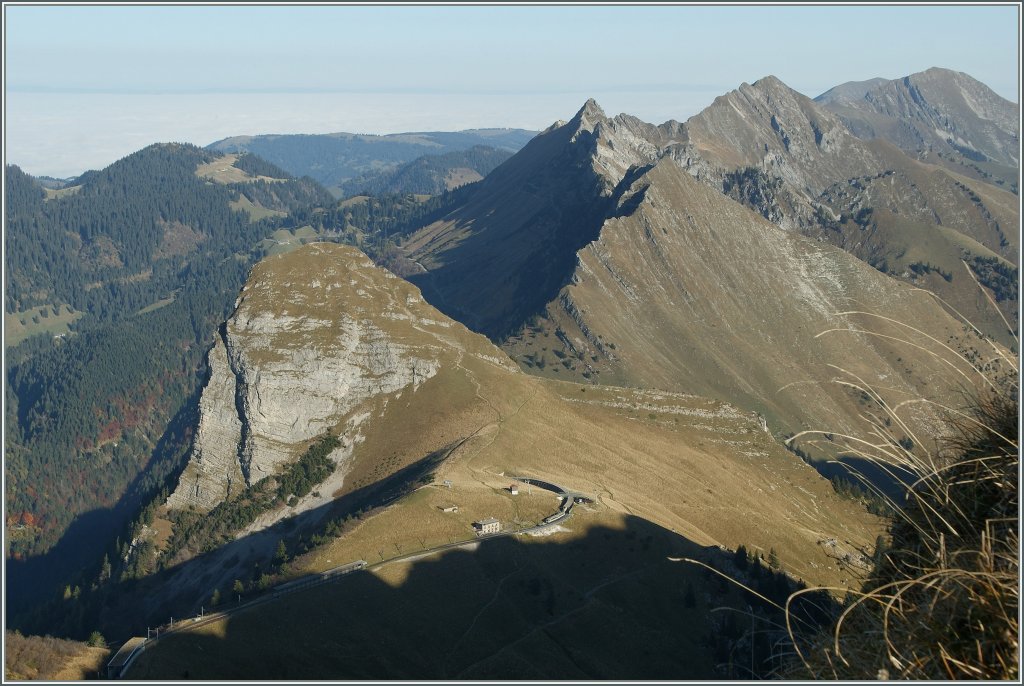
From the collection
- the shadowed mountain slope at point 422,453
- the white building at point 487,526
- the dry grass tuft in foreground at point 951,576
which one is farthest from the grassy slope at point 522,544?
the dry grass tuft in foreground at point 951,576

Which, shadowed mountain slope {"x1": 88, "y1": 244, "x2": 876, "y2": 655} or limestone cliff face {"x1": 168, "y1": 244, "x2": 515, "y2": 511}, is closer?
shadowed mountain slope {"x1": 88, "y1": 244, "x2": 876, "y2": 655}

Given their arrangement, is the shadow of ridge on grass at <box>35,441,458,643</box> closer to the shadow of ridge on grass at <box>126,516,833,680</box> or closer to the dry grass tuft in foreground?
the shadow of ridge on grass at <box>126,516,833,680</box>

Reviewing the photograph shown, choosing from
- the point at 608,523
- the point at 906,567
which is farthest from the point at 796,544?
the point at 906,567

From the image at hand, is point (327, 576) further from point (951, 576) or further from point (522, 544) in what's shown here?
point (951, 576)

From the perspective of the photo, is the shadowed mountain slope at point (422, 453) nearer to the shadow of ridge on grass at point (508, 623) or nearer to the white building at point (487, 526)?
the white building at point (487, 526)

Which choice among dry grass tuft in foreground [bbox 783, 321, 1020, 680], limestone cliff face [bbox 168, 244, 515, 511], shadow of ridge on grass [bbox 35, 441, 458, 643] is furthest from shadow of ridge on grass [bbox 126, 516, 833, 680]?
limestone cliff face [bbox 168, 244, 515, 511]
